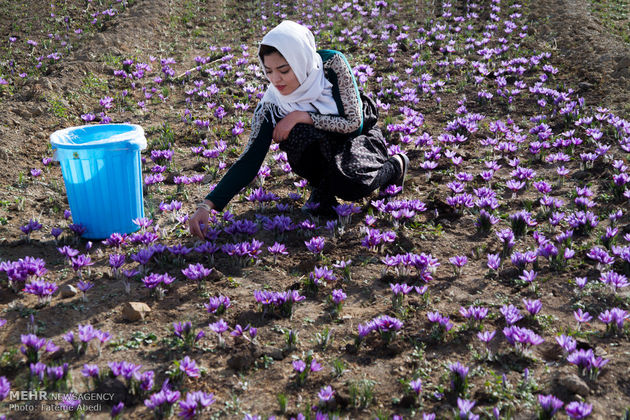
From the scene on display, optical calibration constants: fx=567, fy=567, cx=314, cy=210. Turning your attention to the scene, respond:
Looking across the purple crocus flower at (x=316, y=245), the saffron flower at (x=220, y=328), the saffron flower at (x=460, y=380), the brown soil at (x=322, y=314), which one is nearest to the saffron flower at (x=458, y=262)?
the brown soil at (x=322, y=314)

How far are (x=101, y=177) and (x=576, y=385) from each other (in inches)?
156

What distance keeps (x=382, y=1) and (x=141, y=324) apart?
11882mm

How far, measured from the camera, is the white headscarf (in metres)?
4.72

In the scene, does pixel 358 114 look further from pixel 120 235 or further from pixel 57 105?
pixel 57 105

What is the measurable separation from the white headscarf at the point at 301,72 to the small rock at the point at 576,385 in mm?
2967

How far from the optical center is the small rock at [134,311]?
13.1ft

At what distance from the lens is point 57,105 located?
333 inches

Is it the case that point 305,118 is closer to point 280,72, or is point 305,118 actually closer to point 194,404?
point 280,72

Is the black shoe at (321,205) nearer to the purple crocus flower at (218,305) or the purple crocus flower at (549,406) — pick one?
the purple crocus flower at (218,305)

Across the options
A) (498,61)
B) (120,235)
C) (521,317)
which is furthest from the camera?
(498,61)

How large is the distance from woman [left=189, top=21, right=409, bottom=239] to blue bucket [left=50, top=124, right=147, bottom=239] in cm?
77

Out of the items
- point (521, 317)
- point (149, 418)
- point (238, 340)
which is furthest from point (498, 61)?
point (149, 418)

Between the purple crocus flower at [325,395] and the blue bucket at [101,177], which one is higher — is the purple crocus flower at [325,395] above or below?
below

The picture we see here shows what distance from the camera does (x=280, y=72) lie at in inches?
193
